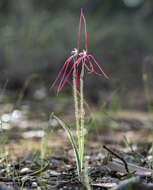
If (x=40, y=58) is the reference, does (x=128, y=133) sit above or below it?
below

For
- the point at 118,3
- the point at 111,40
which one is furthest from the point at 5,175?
the point at 118,3

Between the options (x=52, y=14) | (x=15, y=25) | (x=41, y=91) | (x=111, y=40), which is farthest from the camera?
(x=52, y=14)

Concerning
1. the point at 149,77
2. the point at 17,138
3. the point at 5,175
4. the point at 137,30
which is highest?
the point at 137,30

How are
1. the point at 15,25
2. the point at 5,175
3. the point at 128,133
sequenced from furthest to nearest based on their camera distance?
1. the point at 15,25
2. the point at 128,133
3. the point at 5,175

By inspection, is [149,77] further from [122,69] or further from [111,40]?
[111,40]

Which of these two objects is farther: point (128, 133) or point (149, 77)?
point (149, 77)

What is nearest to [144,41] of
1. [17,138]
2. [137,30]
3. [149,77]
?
[137,30]
